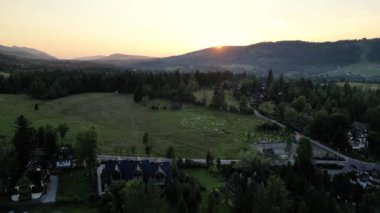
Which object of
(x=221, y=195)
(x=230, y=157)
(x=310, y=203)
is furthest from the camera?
(x=230, y=157)

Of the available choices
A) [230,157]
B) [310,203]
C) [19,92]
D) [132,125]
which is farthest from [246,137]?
[19,92]

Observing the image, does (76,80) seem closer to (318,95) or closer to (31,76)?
(31,76)

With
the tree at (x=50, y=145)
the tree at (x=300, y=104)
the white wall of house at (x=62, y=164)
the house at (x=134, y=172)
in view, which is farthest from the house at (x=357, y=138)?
the tree at (x=50, y=145)

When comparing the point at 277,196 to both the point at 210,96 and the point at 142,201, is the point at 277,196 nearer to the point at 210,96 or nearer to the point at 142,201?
the point at 142,201

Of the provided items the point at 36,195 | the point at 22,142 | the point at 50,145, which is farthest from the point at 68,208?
the point at 22,142

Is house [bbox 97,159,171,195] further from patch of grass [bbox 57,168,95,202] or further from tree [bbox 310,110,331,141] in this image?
tree [bbox 310,110,331,141]

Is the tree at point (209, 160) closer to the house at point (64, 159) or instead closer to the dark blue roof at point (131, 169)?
the dark blue roof at point (131, 169)
